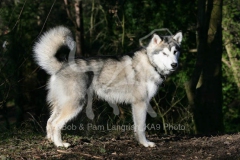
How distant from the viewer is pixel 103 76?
260 inches

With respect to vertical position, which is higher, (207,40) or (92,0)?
(92,0)

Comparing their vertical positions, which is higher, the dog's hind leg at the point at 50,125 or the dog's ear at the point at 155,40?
the dog's ear at the point at 155,40

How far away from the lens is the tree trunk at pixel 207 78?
10.5 m

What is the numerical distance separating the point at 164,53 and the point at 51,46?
5.46 ft

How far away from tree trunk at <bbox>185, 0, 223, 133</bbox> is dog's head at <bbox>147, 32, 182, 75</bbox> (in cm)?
384

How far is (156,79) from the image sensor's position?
6609 millimetres

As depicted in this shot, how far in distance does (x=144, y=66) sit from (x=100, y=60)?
673 mm

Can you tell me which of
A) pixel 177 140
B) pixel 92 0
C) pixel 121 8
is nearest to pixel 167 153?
pixel 177 140

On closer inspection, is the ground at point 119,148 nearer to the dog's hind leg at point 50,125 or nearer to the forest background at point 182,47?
the dog's hind leg at point 50,125

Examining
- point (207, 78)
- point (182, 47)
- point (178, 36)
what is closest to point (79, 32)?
point (182, 47)

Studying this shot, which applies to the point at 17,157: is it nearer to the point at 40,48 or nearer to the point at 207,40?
the point at 40,48

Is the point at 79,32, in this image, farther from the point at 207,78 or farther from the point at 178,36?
the point at 178,36

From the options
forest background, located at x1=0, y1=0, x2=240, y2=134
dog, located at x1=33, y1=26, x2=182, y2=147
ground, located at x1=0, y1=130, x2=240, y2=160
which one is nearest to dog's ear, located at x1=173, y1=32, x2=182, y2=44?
dog, located at x1=33, y1=26, x2=182, y2=147

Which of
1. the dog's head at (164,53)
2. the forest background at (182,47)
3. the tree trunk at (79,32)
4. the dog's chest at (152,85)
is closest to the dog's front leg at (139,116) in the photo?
the dog's chest at (152,85)
